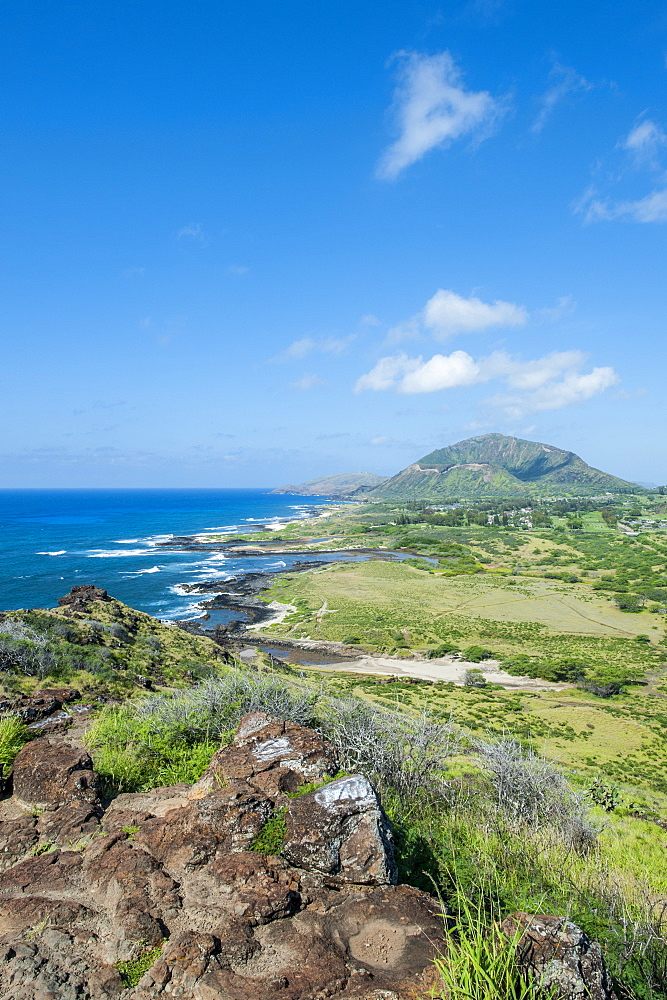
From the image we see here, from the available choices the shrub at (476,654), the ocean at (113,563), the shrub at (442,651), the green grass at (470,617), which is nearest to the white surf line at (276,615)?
the green grass at (470,617)

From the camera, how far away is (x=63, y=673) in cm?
1731

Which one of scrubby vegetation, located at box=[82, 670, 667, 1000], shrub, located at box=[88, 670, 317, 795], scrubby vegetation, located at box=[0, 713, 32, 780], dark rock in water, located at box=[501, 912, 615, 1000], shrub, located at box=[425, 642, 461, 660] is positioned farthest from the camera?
shrub, located at box=[425, 642, 461, 660]

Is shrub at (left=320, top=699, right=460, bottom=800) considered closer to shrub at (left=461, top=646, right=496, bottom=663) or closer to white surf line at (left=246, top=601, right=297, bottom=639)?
shrub at (left=461, top=646, right=496, bottom=663)

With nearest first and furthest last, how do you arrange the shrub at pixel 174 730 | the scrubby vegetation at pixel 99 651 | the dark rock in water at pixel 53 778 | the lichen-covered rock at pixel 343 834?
the lichen-covered rock at pixel 343 834
the dark rock in water at pixel 53 778
the shrub at pixel 174 730
the scrubby vegetation at pixel 99 651

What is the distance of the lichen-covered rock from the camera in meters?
5.57

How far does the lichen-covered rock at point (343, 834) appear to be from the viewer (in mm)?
5574

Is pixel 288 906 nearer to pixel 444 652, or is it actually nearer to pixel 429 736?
pixel 429 736

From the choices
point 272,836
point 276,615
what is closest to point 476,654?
point 276,615

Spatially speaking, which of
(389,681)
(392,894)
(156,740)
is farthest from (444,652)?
(392,894)

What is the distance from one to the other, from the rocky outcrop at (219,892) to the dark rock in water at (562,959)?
907 millimetres

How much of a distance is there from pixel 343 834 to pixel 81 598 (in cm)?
2875

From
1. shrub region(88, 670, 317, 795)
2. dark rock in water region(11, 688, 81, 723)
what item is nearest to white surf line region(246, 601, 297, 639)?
dark rock in water region(11, 688, 81, 723)

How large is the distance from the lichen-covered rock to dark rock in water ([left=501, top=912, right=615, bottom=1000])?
5.24 feet

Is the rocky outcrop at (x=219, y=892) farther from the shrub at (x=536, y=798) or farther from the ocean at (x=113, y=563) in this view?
the ocean at (x=113, y=563)
